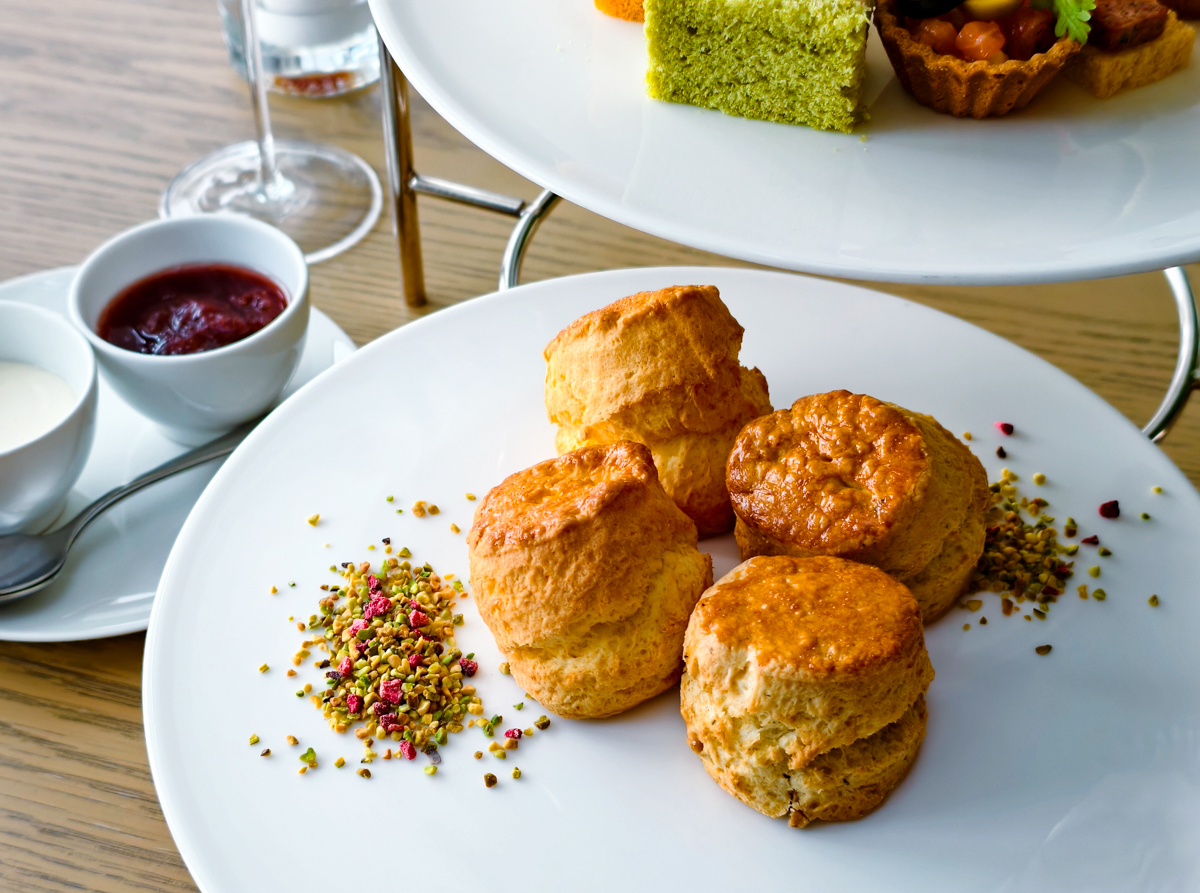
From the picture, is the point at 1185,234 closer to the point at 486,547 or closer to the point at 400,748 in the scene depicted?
the point at 486,547

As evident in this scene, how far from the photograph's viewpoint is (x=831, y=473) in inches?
31.7

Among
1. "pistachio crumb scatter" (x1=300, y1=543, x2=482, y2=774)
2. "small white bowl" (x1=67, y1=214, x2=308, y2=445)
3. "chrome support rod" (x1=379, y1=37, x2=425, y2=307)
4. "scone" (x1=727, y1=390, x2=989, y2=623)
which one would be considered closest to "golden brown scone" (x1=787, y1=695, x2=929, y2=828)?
"scone" (x1=727, y1=390, x2=989, y2=623)

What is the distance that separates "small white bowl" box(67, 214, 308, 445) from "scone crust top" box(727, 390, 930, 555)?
0.48 meters

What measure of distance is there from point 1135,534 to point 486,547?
497 mm

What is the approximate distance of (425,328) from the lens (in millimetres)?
1047

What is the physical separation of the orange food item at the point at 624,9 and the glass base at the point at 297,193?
2.31 ft

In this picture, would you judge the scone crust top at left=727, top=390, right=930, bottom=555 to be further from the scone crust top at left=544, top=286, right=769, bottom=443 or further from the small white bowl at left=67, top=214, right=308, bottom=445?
the small white bowl at left=67, top=214, right=308, bottom=445

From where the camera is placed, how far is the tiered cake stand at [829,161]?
0.63m

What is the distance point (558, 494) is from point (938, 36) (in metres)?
0.40

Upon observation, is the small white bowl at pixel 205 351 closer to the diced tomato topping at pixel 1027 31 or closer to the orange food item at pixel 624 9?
the orange food item at pixel 624 9

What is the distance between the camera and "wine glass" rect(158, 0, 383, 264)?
147 cm

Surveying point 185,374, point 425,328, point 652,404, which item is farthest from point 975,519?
point 185,374

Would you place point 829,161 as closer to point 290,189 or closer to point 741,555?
point 741,555

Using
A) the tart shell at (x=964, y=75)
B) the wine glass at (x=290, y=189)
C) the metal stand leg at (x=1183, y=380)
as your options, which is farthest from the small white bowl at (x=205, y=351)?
the metal stand leg at (x=1183, y=380)
